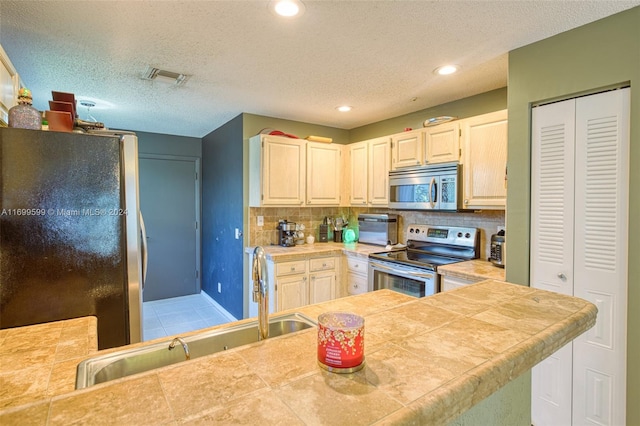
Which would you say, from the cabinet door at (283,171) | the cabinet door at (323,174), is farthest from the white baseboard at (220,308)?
the cabinet door at (323,174)

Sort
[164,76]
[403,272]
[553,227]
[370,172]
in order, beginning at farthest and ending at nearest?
[370,172] < [403,272] < [164,76] < [553,227]

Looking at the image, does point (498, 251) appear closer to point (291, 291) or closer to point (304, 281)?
point (304, 281)

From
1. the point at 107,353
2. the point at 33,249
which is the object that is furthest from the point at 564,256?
the point at 33,249

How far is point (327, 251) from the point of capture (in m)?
3.46

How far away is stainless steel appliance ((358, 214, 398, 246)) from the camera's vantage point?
3.69 metres

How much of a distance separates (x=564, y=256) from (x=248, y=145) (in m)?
2.93

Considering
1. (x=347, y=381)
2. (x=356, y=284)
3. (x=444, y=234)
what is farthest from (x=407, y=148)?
(x=347, y=381)

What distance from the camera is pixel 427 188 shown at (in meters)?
3.06

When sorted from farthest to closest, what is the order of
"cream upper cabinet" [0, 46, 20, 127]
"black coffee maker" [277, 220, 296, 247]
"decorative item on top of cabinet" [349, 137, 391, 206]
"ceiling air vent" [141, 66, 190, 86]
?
"black coffee maker" [277, 220, 296, 247], "decorative item on top of cabinet" [349, 137, 391, 206], "ceiling air vent" [141, 66, 190, 86], "cream upper cabinet" [0, 46, 20, 127]

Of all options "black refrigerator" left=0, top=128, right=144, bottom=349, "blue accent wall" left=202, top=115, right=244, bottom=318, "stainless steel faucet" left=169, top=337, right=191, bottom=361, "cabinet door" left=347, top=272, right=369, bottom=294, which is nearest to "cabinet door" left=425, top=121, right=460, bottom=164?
"cabinet door" left=347, top=272, right=369, bottom=294

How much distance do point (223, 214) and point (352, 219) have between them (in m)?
1.68

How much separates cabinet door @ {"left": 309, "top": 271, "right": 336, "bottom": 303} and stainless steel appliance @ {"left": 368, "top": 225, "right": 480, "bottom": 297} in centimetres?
49

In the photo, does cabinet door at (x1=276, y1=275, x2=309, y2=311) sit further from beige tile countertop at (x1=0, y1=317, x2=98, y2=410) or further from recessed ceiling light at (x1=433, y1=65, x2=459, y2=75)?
recessed ceiling light at (x1=433, y1=65, x2=459, y2=75)

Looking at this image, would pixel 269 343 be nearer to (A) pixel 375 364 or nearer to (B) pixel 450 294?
(A) pixel 375 364
